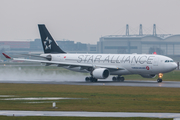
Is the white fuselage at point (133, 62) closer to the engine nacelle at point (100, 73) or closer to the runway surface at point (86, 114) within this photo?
the engine nacelle at point (100, 73)

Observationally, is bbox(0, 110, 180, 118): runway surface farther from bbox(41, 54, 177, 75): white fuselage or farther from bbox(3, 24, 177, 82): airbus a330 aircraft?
bbox(41, 54, 177, 75): white fuselage

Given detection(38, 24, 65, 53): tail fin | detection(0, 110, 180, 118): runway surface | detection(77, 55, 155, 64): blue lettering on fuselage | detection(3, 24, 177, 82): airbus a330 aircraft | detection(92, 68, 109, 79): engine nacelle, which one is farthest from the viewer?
detection(38, 24, 65, 53): tail fin

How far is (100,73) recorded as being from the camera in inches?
2030

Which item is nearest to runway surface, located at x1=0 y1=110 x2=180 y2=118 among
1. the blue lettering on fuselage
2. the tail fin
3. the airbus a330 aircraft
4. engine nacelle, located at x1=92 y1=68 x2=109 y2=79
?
engine nacelle, located at x1=92 y1=68 x2=109 y2=79

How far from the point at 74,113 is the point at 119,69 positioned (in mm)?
32353

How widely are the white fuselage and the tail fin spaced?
5057mm

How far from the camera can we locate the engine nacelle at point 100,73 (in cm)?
5156

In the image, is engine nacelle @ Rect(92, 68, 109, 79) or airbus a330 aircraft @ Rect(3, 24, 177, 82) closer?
airbus a330 aircraft @ Rect(3, 24, 177, 82)

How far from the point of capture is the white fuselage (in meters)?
50.6

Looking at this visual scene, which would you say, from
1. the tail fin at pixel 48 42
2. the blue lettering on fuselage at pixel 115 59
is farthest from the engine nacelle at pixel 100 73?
the tail fin at pixel 48 42

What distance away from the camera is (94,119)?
64.6 ft

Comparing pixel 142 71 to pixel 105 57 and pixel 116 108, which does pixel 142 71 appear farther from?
pixel 116 108

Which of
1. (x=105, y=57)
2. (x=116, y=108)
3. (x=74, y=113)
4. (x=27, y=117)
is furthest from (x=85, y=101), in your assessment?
(x=105, y=57)

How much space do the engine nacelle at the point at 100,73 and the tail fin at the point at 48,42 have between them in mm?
12935
